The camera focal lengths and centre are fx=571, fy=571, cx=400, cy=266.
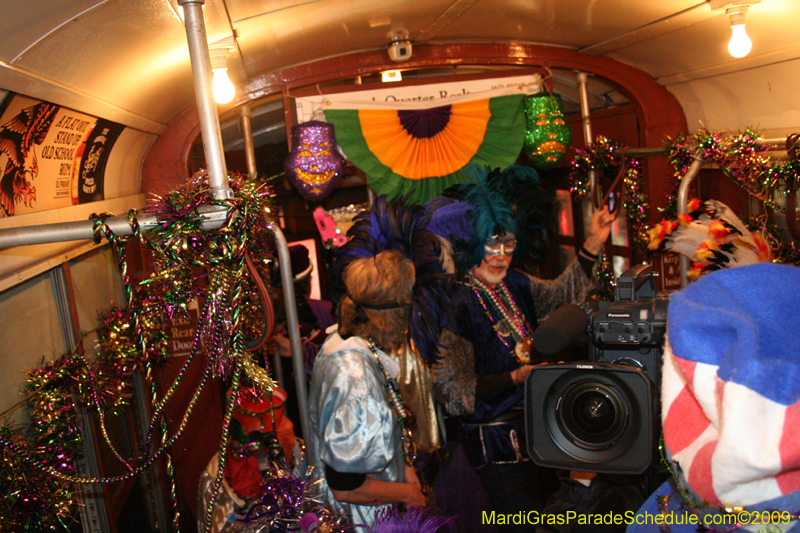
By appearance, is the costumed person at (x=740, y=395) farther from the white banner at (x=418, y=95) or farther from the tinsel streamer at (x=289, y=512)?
the white banner at (x=418, y=95)

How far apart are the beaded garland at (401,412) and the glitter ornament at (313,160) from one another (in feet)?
5.51

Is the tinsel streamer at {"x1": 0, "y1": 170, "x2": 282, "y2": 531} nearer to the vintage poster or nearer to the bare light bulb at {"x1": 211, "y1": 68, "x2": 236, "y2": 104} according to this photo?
the vintage poster

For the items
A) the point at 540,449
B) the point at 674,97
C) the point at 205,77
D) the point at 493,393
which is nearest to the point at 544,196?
the point at 493,393

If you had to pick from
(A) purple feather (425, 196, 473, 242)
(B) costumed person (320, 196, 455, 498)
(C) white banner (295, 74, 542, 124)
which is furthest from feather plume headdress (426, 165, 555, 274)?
(C) white banner (295, 74, 542, 124)

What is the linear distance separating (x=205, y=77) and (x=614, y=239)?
3760 mm

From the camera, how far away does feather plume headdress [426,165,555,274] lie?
2.75 metres

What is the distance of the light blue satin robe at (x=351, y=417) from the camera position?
1756mm

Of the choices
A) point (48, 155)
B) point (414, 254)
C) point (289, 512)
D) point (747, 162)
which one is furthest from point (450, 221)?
point (48, 155)

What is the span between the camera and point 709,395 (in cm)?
78

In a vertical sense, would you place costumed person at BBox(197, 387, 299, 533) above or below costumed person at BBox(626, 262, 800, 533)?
below

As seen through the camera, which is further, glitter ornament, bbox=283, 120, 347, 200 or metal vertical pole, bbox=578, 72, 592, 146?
metal vertical pole, bbox=578, 72, 592, 146

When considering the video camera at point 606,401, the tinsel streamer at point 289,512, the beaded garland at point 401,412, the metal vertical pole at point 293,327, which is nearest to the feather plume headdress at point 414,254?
the beaded garland at point 401,412

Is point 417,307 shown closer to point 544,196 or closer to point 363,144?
point 544,196

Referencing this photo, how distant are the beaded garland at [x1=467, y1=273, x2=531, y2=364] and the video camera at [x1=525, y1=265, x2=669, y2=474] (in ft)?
3.84
